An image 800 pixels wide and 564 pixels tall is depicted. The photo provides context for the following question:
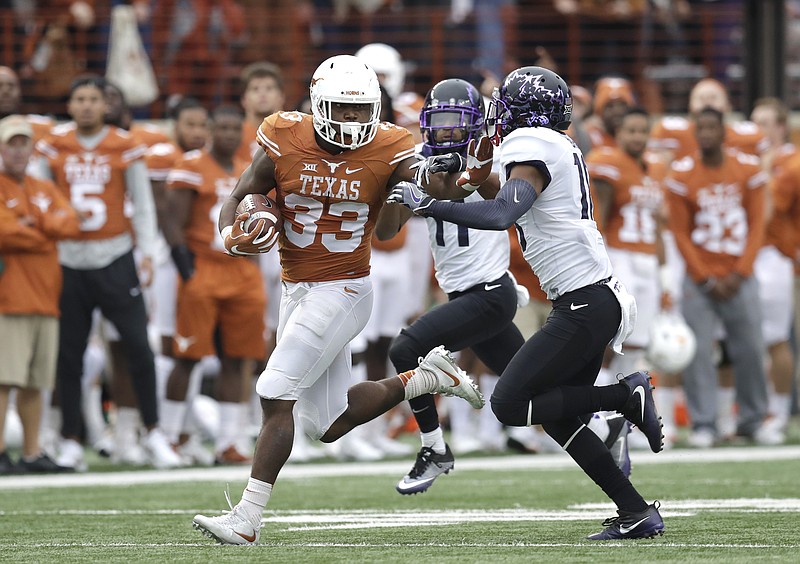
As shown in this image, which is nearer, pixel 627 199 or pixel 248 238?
pixel 248 238

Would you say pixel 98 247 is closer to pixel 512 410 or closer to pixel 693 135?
pixel 512 410

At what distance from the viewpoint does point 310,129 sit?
5883 millimetres

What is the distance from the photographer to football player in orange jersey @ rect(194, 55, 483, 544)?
5668 millimetres

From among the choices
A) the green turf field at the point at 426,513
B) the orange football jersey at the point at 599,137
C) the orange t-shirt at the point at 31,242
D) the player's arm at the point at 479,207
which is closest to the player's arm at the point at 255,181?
the player's arm at the point at 479,207

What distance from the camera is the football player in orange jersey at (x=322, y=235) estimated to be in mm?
5668

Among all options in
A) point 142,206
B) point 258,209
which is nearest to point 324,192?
point 258,209

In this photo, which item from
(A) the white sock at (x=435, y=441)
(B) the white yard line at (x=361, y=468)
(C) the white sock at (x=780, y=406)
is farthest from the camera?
(C) the white sock at (x=780, y=406)

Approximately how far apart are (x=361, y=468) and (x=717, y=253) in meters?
3.16

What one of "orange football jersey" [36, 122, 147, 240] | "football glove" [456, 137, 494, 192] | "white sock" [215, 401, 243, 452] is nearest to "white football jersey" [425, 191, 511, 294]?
"football glove" [456, 137, 494, 192]

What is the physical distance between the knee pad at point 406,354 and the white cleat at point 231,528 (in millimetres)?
1707

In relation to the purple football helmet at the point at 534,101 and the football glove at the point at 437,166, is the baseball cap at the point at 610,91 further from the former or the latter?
the football glove at the point at 437,166

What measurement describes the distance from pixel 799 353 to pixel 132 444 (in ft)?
19.6

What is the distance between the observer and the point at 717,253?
10711mm

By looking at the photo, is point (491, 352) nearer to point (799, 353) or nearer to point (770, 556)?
point (770, 556)
